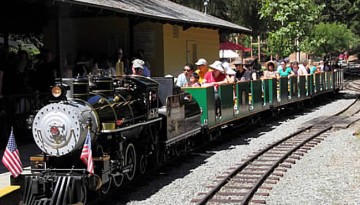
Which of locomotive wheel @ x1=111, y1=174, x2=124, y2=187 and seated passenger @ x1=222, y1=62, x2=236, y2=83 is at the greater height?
seated passenger @ x1=222, y1=62, x2=236, y2=83

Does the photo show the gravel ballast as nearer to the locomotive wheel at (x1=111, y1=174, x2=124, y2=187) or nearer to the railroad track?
the railroad track

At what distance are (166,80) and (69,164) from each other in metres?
3.25

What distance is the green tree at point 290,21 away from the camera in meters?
29.7

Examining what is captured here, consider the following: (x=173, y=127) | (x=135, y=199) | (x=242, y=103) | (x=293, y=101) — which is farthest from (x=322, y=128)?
(x=135, y=199)

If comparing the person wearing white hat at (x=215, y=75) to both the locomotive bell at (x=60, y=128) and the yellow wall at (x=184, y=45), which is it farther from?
the locomotive bell at (x=60, y=128)

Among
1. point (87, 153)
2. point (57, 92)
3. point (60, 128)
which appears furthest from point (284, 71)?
point (87, 153)

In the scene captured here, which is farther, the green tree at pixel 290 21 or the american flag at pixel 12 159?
the green tree at pixel 290 21

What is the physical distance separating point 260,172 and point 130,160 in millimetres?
2575

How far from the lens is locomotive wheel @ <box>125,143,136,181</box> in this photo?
8565mm

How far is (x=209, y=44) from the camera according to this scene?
23.7 meters

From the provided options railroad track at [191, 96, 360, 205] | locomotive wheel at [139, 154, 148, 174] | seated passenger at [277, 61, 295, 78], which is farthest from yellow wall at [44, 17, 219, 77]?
locomotive wheel at [139, 154, 148, 174]

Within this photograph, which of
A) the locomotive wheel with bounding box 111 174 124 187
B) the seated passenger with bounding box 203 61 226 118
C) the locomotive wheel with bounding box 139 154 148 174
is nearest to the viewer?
the locomotive wheel with bounding box 111 174 124 187

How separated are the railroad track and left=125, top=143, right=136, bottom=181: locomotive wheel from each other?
113 cm

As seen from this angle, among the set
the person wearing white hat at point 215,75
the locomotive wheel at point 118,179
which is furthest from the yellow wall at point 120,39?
the locomotive wheel at point 118,179
